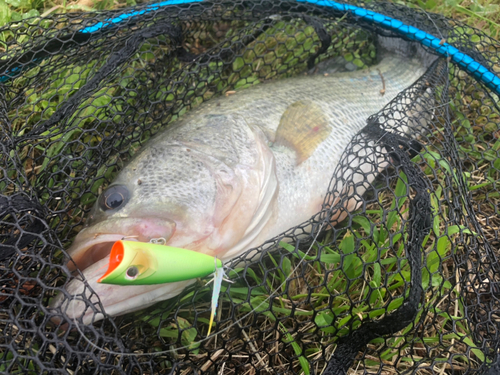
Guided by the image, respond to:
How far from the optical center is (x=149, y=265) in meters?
1.42

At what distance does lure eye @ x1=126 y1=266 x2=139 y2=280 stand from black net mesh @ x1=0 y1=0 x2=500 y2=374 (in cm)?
33

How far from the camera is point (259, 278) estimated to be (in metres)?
2.32

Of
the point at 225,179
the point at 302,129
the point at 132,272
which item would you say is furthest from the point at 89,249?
the point at 302,129

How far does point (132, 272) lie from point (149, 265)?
0.21 feet

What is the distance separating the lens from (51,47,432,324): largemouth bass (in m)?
1.89

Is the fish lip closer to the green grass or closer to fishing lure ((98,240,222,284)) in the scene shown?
fishing lure ((98,240,222,284))

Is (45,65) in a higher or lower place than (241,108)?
higher

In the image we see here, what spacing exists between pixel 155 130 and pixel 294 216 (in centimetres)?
136

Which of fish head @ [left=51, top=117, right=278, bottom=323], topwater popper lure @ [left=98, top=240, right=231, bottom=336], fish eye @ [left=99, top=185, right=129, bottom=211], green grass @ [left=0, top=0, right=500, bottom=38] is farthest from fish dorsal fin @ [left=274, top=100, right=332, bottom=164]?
green grass @ [left=0, top=0, right=500, bottom=38]

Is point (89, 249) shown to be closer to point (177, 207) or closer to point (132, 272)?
point (177, 207)

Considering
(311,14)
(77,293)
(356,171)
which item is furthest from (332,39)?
(77,293)

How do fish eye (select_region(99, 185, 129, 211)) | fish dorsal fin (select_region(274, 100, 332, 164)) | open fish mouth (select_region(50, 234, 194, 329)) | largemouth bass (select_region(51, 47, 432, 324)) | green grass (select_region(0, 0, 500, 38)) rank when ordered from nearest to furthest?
open fish mouth (select_region(50, 234, 194, 329)) → largemouth bass (select_region(51, 47, 432, 324)) → fish eye (select_region(99, 185, 129, 211)) → fish dorsal fin (select_region(274, 100, 332, 164)) → green grass (select_region(0, 0, 500, 38))

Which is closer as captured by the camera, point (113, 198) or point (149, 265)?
point (149, 265)

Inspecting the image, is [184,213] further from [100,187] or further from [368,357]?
[368,357]
